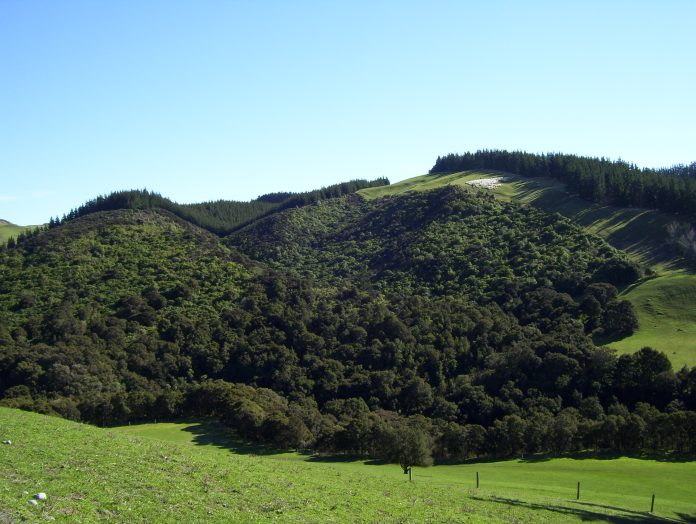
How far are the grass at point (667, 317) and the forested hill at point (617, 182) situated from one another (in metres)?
29.9

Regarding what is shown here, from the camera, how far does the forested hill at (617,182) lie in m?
126

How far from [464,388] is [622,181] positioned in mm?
83749

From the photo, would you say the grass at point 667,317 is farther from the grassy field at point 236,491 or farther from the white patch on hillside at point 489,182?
the white patch on hillside at point 489,182

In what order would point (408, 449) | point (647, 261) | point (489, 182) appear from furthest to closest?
point (489, 182), point (647, 261), point (408, 449)

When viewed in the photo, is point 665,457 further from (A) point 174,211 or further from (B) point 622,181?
(A) point 174,211

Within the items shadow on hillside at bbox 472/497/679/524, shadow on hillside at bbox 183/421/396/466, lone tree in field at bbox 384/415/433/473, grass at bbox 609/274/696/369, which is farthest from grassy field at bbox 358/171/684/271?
shadow on hillside at bbox 472/497/679/524

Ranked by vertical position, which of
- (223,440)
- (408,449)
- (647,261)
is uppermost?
(647,261)

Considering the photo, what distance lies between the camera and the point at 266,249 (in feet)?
552

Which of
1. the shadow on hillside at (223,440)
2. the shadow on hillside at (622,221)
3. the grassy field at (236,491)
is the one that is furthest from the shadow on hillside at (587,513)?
the shadow on hillside at (622,221)

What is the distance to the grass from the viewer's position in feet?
266

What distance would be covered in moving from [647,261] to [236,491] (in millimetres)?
108110

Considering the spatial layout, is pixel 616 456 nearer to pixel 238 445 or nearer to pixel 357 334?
pixel 238 445

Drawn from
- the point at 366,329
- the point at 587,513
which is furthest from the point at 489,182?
the point at 587,513

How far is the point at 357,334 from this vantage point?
365 ft
